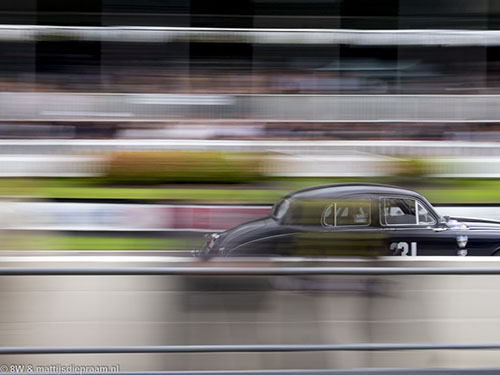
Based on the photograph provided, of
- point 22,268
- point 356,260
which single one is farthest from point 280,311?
point 22,268

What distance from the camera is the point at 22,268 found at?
2.86m

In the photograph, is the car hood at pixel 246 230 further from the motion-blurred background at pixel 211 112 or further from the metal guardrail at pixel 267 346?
the metal guardrail at pixel 267 346

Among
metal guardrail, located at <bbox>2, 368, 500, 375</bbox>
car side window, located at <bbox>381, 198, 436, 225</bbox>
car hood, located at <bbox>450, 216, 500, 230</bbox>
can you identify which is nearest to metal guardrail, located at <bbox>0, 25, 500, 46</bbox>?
car side window, located at <bbox>381, 198, 436, 225</bbox>

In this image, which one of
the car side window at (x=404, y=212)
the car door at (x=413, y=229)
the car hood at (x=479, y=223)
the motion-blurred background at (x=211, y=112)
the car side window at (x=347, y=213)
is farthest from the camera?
the car hood at (x=479, y=223)

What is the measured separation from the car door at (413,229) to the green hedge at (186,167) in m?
0.69

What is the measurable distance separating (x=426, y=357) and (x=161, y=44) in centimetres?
189

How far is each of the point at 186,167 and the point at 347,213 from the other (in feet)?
2.39

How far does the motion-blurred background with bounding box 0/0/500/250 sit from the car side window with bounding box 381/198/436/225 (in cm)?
25

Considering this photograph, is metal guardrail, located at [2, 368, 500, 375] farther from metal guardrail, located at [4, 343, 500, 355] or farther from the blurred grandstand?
the blurred grandstand

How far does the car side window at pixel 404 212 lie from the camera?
3400 mm

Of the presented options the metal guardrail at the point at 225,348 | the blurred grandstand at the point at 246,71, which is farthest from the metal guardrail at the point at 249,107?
the metal guardrail at the point at 225,348

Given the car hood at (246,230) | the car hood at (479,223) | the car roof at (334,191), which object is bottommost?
the car hood at (479,223)

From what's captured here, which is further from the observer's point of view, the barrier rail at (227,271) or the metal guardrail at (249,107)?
the metal guardrail at (249,107)

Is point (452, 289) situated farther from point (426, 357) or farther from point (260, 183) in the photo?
Answer: point (260, 183)
